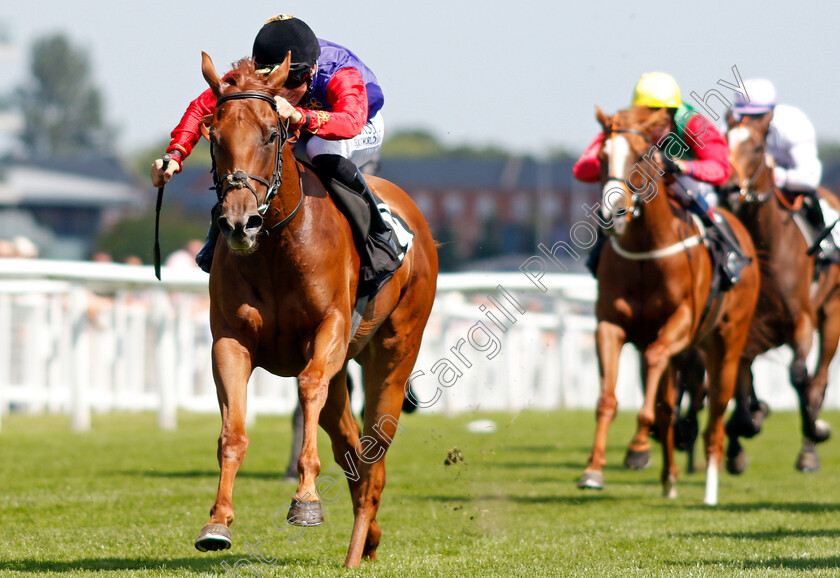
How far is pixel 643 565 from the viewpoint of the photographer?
512cm

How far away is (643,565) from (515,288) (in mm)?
8925

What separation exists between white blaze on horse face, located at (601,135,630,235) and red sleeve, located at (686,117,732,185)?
0.81m

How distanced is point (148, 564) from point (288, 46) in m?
2.13

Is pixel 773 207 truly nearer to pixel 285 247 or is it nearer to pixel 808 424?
pixel 808 424

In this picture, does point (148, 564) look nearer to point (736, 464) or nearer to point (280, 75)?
point (280, 75)

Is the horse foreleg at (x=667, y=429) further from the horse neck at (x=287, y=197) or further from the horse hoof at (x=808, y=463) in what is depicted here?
the horse neck at (x=287, y=197)

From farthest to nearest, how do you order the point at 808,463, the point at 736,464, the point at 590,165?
the point at 808,463
the point at 736,464
the point at 590,165

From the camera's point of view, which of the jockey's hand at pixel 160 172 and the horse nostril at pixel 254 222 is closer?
the horse nostril at pixel 254 222

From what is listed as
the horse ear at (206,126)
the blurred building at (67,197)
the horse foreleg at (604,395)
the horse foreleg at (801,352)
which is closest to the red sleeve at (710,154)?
the horse foreleg at (604,395)

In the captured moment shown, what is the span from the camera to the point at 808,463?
9.42 m

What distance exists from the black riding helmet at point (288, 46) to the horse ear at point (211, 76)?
0.47 meters

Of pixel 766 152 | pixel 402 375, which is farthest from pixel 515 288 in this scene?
pixel 402 375

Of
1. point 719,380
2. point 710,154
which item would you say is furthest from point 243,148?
point 719,380

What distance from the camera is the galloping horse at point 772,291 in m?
8.69
